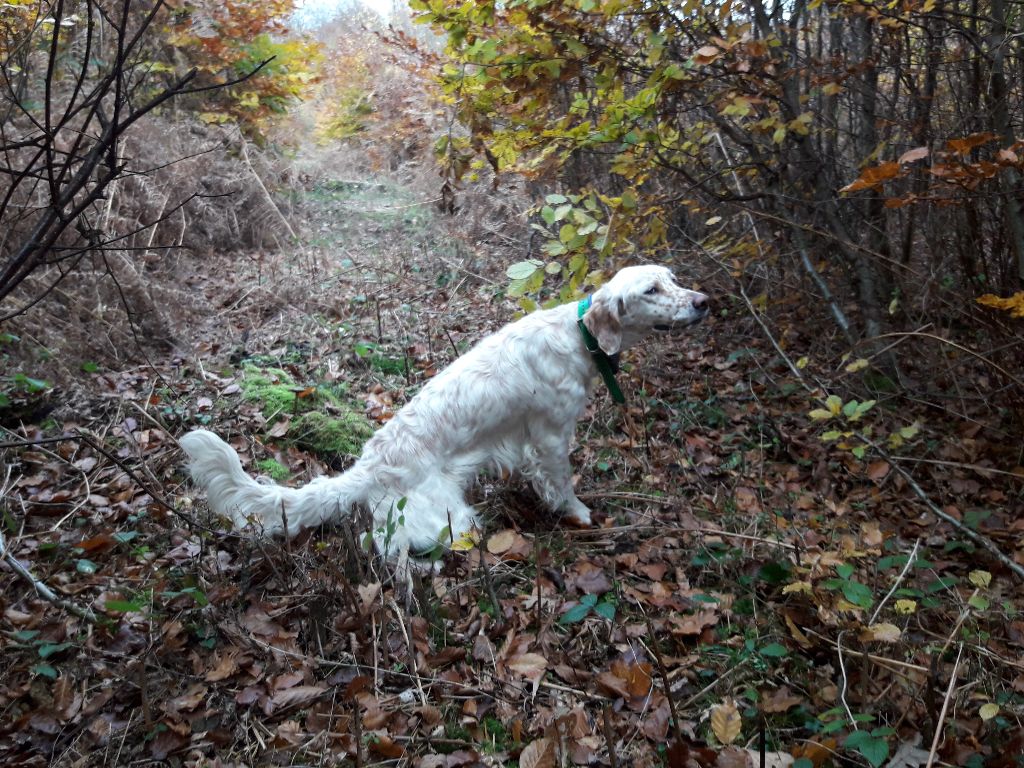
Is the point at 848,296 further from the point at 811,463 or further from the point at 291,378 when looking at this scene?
the point at 291,378

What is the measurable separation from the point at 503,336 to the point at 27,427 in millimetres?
2732

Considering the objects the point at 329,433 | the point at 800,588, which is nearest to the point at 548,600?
the point at 800,588

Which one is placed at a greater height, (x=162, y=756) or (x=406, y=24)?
(x=406, y=24)

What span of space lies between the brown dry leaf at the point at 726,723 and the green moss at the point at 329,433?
258cm

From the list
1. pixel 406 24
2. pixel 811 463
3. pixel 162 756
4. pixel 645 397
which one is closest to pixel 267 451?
pixel 162 756

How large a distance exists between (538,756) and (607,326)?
2.13m

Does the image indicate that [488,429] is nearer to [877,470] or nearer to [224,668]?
[224,668]

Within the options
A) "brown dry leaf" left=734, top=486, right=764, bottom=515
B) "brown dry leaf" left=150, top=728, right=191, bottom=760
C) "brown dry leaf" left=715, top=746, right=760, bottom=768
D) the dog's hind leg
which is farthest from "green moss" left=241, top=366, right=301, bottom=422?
"brown dry leaf" left=715, top=746, right=760, bottom=768

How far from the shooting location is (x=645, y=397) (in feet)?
16.1

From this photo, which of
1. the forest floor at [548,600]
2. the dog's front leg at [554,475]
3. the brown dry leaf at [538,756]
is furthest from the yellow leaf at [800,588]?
the dog's front leg at [554,475]

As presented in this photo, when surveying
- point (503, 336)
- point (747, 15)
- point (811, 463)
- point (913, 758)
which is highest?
point (747, 15)

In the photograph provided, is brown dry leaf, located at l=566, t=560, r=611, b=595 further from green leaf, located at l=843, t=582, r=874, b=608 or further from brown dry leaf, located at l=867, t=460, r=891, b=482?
brown dry leaf, located at l=867, t=460, r=891, b=482

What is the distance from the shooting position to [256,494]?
3.13 meters

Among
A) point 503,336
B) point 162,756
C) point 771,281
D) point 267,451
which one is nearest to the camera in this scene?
point 162,756
